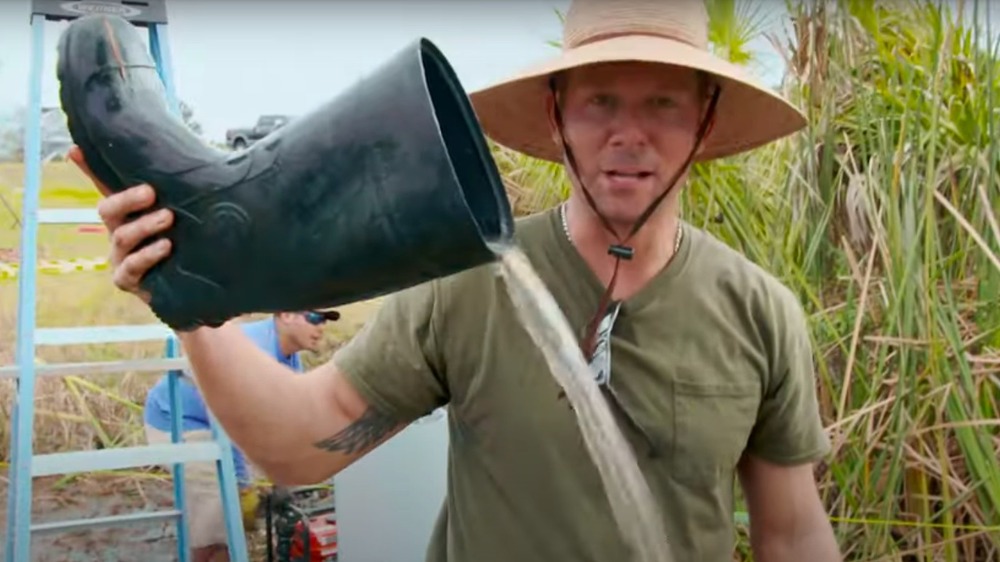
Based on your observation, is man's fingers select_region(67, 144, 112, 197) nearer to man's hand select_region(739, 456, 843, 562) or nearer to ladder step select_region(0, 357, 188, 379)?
man's hand select_region(739, 456, 843, 562)

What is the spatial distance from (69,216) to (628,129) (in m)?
2.08

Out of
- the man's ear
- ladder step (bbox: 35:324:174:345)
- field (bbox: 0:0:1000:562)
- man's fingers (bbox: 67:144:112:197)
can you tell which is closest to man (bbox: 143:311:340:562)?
ladder step (bbox: 35:324:174:345)

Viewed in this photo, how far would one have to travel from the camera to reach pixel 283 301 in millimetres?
1054

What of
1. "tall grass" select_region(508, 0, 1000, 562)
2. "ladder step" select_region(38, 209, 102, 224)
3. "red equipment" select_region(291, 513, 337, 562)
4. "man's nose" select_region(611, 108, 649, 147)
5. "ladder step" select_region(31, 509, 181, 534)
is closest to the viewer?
"man's nose" select_region(611, 108, 649, 147)

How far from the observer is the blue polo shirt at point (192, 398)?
3543 mm

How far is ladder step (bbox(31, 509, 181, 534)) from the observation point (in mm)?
3244

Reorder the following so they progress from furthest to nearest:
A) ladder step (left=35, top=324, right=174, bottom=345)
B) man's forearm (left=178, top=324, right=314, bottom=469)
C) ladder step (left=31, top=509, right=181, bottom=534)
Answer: ladder step (left=31, top=509, right=181, bottom=534), ladder step (left=35, top=324, right=174, bottom=345), man's forearm (left=178, top=324, right=314, bottom=469)

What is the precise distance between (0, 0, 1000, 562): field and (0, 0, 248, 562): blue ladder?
59.2 inches

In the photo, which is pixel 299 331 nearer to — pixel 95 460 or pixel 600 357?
pixel 95 460

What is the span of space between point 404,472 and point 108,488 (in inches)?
72.8

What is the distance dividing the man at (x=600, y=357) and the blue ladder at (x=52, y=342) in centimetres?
155

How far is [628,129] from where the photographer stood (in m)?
1.39

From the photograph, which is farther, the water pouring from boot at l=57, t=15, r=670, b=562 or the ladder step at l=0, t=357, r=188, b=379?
the ladder step at l=0, t=357, r=188, b=379

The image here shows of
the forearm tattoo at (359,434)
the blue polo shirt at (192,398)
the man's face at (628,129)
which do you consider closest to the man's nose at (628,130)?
the man's face at (628,129)
